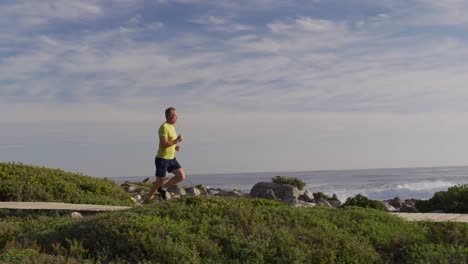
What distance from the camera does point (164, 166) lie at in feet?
43.2

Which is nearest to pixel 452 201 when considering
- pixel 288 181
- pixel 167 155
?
pixel 167 155

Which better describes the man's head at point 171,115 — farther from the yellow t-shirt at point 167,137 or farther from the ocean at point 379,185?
the ocean at point 379,185

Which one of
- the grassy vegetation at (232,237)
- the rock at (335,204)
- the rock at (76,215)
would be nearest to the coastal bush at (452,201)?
Result: the rock at (335,204)

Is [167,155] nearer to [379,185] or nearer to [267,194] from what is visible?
[267,194]

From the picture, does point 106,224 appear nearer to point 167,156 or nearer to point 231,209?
point 231,209

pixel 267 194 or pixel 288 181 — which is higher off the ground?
pixel 288 181

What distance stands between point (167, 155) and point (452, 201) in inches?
276

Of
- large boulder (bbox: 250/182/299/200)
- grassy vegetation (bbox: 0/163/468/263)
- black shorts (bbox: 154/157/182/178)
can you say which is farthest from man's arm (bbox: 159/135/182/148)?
large boulder (bbox: 250/182/299/200)

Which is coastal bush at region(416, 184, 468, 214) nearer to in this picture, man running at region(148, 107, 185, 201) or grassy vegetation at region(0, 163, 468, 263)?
grassy vegetation at region(0, 163, 468, 263)

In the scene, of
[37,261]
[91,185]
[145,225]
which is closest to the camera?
[37,261]

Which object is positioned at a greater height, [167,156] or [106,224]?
[167,156]

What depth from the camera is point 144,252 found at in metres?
7.35

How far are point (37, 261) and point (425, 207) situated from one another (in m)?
12.2

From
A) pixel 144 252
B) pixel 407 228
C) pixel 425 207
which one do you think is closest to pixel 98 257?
pixel 144 252
